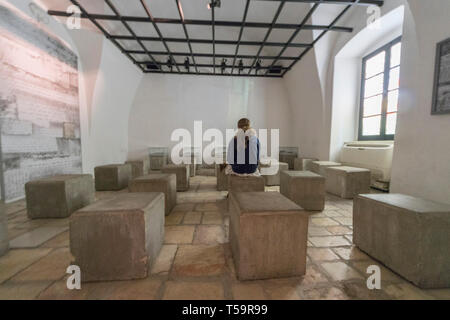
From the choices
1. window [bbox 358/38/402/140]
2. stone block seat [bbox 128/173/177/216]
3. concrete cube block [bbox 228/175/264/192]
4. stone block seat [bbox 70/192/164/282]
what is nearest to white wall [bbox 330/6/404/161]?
window [bbox 358/38/402/140]

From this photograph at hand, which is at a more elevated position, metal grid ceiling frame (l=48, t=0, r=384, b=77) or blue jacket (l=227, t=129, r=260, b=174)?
metal grid ceiling frame (l=48, t=0, r=384, b=77)

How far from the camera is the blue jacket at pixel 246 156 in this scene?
126 inches

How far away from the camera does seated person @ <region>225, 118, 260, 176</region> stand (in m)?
3.19

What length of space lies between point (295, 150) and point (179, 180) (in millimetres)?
5392

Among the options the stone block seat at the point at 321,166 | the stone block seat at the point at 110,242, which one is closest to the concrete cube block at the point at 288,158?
the stone block seat at the point at 321,166

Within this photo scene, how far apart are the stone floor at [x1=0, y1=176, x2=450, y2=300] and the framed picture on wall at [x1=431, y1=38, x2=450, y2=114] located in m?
2.10

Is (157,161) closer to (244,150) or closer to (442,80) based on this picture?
(244,150)

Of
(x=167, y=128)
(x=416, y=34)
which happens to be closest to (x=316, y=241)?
(x=416, y=34)

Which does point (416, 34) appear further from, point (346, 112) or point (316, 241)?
point (316, 241)

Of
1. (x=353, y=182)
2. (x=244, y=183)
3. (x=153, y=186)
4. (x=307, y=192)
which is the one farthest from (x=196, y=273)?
(x=353, y=182)

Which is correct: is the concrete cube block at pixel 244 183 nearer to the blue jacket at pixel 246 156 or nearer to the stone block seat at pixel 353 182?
the blue jacket at pixel 246 156

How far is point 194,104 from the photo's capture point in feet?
25.4

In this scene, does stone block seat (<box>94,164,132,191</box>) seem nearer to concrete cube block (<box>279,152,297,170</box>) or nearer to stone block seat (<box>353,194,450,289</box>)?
stone block seat (<box>353,194,450,289</box>)

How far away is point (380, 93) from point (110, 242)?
20.6ft
